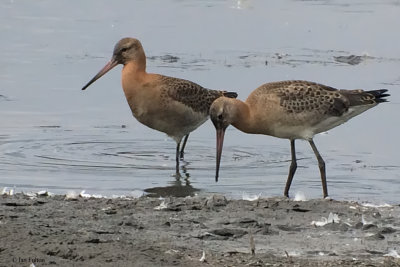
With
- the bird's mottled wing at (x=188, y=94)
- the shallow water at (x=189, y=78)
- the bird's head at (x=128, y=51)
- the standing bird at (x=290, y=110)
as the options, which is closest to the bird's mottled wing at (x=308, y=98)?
the standing bird at (x=290, y=110)

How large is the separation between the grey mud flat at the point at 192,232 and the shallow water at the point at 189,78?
5.32ft

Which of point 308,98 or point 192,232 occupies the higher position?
point 308,98

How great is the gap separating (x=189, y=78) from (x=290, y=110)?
4.69m

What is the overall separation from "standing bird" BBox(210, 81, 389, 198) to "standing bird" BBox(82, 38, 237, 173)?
5.71 feet

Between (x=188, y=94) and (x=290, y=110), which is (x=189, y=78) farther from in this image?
(x=290, y=110)

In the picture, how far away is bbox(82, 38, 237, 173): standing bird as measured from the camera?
1192cm

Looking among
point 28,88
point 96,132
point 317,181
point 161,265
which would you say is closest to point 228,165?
point 317,181

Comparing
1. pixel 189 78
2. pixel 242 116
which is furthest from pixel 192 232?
pixel 189 78

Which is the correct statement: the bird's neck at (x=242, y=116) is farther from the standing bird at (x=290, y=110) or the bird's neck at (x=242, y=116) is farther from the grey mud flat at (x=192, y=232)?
the grey mud flat at (x=192, y=232)

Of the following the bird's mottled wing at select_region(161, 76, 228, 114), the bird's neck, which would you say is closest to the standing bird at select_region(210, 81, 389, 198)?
the bird's neck

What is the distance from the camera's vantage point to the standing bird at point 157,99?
11.9 m

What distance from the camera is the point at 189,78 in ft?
48.4

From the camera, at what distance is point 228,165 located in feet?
37.7

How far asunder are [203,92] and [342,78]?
Answer: 2.98 m
